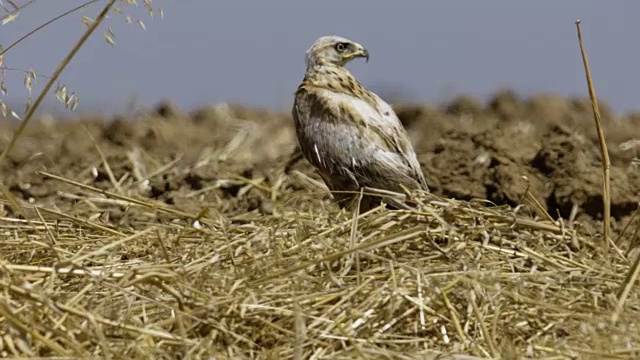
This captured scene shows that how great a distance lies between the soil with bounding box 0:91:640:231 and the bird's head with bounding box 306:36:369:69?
3.25 feet

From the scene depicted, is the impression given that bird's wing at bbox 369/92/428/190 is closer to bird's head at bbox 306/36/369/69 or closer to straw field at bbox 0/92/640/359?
bird's head at bbox 306/36/369/69

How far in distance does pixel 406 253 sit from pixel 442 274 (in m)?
0.33

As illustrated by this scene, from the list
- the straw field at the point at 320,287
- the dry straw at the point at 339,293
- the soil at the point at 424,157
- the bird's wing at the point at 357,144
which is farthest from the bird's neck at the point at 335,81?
the dry straw at the point at 339,293

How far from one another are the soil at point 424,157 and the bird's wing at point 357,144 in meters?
0.70

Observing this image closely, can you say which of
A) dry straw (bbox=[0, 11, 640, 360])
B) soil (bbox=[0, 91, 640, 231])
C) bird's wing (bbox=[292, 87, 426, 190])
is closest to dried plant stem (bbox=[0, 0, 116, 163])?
dry straw (bbox=[0, 11, 640, 360])

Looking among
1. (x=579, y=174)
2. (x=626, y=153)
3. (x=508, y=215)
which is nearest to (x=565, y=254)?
(x=508, y=215)

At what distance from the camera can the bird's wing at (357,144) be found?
6.85 meters

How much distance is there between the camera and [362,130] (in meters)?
6.94

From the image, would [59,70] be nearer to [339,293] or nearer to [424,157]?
[339,293]

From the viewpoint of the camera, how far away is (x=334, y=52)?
7.63 metres

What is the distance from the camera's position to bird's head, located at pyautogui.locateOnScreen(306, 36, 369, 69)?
24.9ft

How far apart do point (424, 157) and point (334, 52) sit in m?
1.48

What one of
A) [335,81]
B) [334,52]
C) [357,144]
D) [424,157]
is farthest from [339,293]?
[424,157]

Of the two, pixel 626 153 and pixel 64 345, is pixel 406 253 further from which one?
pixel 626 153
